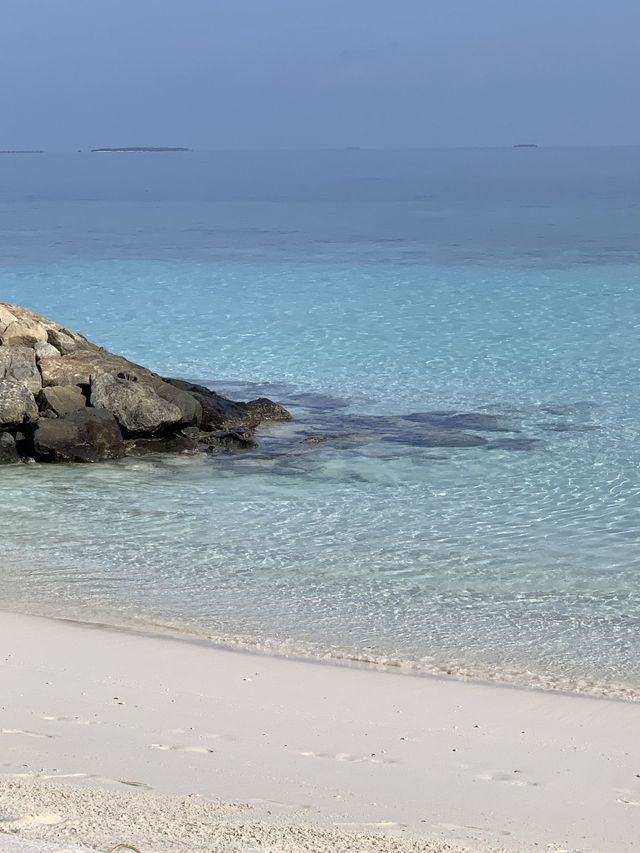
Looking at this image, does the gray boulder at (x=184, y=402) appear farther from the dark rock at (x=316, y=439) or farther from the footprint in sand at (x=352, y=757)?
the footprint in sand at (x=352, y=757)

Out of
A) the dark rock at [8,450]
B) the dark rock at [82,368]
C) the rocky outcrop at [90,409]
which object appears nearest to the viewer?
the dark rock at [8,450]

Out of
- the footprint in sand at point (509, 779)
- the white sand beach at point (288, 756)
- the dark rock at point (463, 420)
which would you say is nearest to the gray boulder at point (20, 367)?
the dark rock at point (463, 420)

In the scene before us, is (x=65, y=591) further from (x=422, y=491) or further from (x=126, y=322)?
(x=126, y=322)

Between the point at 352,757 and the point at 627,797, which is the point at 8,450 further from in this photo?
the point at 627,797

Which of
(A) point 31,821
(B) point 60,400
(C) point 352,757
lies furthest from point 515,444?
(A) point 31,821

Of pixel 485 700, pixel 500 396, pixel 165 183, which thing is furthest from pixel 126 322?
pixel 165 183

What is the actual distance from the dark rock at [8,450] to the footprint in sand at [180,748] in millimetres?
7362

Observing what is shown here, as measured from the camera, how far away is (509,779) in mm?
5844

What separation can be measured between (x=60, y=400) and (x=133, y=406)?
0.80 meters

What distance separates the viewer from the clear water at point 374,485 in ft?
28.6

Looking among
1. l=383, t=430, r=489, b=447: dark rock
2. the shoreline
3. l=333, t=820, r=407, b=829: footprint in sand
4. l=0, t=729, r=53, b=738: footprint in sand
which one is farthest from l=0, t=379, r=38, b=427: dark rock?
l=333, t=820, r=407, b=829: footprint in sand

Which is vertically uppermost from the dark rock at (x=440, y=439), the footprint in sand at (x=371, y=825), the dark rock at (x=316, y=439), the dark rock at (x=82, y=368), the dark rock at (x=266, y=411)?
the dark rock at (x=82, y=368)

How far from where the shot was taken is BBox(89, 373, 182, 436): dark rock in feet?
44.5

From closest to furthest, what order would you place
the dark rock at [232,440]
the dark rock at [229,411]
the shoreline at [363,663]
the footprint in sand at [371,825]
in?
the footprint in sand at [371,825] → the shoreline at [363,663] → the dark rock at [232,440] → the dark rock at [229,411]
